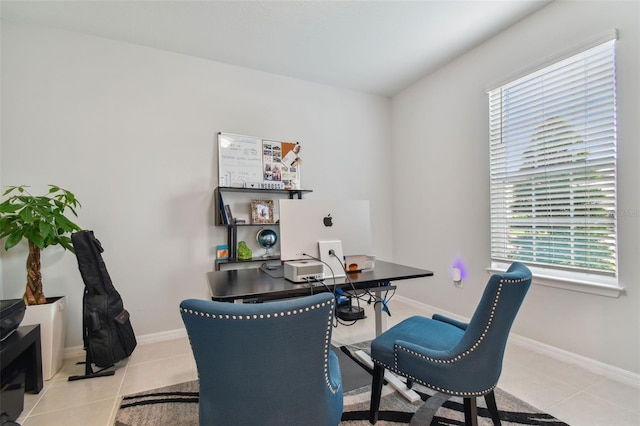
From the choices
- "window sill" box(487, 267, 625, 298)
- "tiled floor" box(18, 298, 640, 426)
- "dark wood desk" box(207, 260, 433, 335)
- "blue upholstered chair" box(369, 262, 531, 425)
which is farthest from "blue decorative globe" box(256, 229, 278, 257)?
"window sill" box(487, 267, 625, 298)

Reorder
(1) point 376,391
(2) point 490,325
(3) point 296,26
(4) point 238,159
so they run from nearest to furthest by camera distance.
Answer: (2) point 490,325, (1) point 376,391, (3) point 296,26, (4) point 238,159

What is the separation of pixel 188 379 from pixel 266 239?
1.45 m

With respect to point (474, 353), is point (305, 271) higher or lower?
higher

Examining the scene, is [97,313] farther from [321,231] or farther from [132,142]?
[321,231]

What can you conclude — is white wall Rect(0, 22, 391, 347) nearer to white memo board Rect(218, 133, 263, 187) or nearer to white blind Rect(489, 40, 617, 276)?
white memo board Rect(218, 133, 263, 187)

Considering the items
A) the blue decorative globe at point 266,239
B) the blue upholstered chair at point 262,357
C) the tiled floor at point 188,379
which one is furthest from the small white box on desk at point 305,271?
the blue decorative globe at point 266,239

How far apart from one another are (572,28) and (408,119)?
5.87 ft

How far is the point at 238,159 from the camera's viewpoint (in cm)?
309

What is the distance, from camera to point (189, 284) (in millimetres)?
2906

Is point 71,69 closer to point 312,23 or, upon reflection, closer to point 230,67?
point 230,67

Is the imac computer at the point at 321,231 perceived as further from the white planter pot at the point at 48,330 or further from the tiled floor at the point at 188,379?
the white planter pot at the point at 48,330

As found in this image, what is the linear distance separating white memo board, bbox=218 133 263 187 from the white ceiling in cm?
83

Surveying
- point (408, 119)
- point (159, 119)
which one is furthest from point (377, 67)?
point (159, 119)

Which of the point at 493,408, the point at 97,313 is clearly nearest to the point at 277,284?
the point at 493,408
